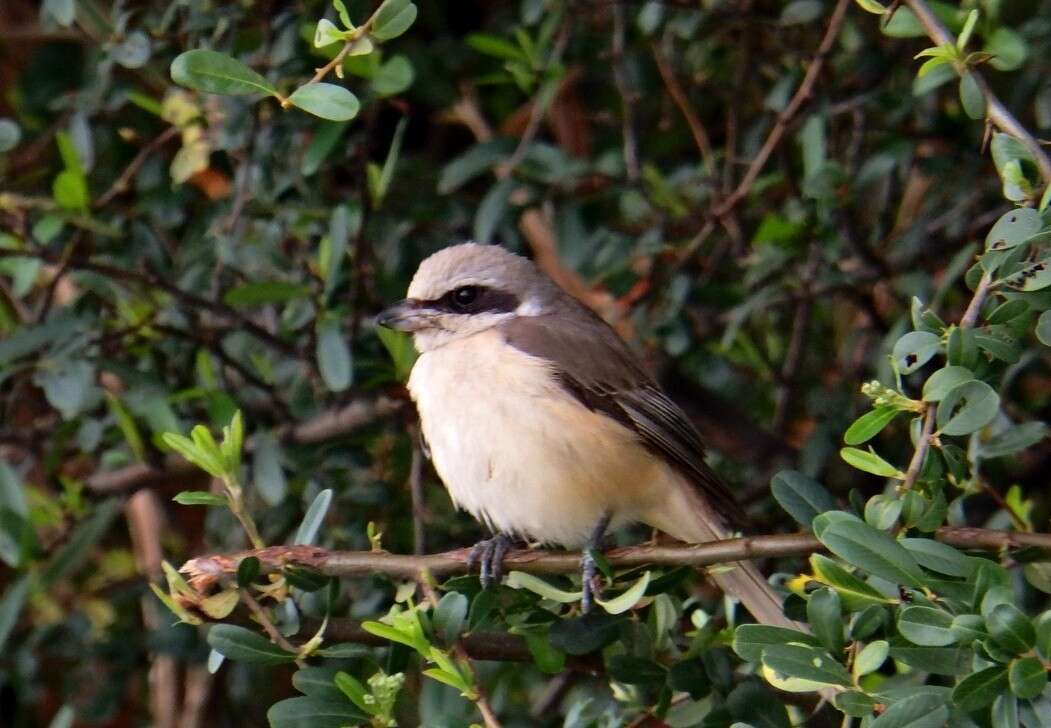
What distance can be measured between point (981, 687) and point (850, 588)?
258mm

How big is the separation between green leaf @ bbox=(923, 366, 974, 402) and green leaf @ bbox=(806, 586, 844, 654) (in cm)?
28

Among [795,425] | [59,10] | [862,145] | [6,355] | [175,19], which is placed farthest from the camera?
[795,425]

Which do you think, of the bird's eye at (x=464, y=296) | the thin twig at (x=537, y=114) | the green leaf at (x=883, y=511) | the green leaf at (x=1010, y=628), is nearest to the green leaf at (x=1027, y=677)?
the green leaf at (x=1010, y=628)

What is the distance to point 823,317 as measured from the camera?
4.07 metres

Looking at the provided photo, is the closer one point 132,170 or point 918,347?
point 918,347

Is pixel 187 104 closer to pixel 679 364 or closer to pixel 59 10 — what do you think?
pixel 59 10

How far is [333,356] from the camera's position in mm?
2908

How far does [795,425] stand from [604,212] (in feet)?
2.70

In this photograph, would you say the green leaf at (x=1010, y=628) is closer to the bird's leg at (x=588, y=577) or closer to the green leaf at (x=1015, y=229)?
the green leaf at (x=1015, y=229)

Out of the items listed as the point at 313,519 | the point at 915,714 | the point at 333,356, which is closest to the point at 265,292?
the point at 333,356

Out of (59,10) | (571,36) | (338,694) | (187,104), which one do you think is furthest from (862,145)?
(338,694)

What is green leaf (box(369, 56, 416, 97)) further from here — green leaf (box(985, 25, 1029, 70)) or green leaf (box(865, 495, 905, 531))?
green leaf (box(865, 495, 905, 531))

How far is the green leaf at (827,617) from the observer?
6.01 feet

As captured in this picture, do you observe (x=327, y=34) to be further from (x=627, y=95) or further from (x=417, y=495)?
(x=627, y=95)
